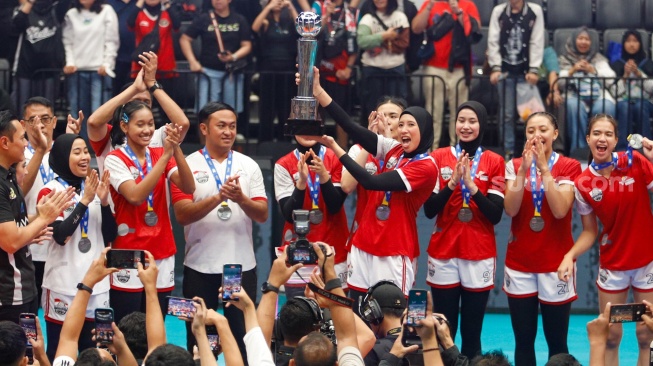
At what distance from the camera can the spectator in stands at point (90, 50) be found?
37.5 ft

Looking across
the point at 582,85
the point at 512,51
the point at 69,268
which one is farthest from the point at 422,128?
the point at 582,85

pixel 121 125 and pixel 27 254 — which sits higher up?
pixel 121 125

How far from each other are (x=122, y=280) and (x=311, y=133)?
67.0 inches

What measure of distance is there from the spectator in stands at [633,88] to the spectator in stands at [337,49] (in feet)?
8.39

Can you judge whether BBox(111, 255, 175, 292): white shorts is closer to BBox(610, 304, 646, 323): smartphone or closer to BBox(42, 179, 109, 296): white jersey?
BBox(42, 179, 109, 296): white jersey

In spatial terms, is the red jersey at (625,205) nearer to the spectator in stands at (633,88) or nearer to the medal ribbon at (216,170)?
the medal ribbon at (216,170)

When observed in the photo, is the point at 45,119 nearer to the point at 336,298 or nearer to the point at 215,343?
the point at 215,343

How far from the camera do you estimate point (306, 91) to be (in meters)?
7.09

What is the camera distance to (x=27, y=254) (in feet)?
23.5

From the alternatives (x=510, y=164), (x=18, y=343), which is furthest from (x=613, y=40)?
(x=18, y=343)

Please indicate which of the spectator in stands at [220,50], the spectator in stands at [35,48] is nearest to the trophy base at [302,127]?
the spectator in stands at [220,50]

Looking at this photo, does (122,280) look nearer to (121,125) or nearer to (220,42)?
(121,125)

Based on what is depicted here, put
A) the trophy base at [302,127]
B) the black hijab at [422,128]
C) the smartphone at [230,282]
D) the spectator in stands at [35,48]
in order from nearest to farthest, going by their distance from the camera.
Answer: the smartphone at [230,282] → the trophy base at [302,127] → the black hijab at [422,128] → the spectator in stands at [35,48]

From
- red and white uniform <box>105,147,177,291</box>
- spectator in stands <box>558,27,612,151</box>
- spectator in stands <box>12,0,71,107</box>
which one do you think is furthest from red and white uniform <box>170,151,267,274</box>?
spectator in stands <box>558,27,612,151</box>
